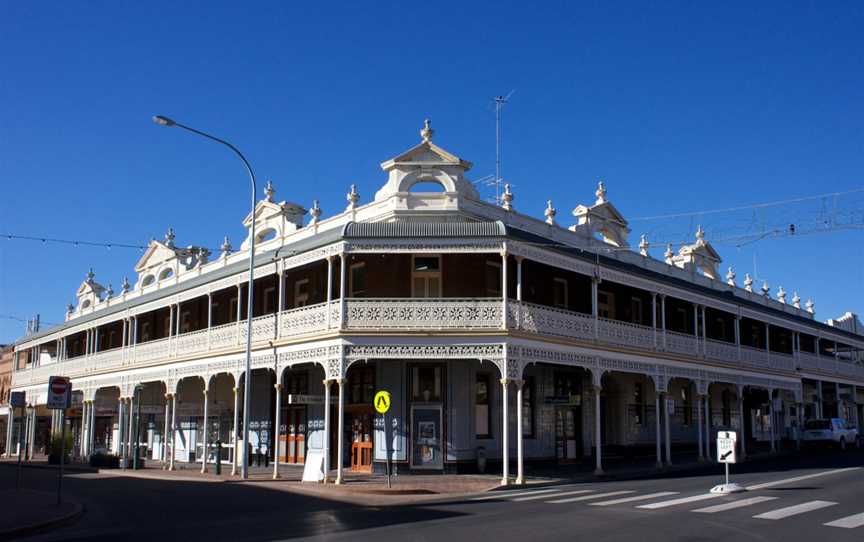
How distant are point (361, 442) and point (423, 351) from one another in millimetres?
5113

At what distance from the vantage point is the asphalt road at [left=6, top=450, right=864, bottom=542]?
1276cm

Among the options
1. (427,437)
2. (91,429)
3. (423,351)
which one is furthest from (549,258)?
(91,429)

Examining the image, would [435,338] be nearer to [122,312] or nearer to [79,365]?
[122,312]

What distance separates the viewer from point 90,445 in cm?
4181

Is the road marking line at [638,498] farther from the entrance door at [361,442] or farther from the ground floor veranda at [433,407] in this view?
the entrance door at [361,442]

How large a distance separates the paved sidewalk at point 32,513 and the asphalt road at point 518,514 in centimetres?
43

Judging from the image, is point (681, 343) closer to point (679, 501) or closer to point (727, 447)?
point (727, 447)

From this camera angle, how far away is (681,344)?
105ft

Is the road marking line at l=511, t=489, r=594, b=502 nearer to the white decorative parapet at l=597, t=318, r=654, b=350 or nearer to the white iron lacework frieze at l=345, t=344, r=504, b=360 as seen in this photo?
the white iron lacework frieze at l=345, t=344, r=504, b=360

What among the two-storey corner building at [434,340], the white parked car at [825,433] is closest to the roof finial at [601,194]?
the two-storey corner building at [434,340]

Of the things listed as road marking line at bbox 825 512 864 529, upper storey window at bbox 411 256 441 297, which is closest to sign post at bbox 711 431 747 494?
road marking line at bbox 825 512 864 529

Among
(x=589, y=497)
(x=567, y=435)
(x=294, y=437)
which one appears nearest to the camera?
(x=589, y=497)

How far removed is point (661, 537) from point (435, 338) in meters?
12.6

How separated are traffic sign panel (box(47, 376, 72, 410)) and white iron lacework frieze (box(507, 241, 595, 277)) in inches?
477
